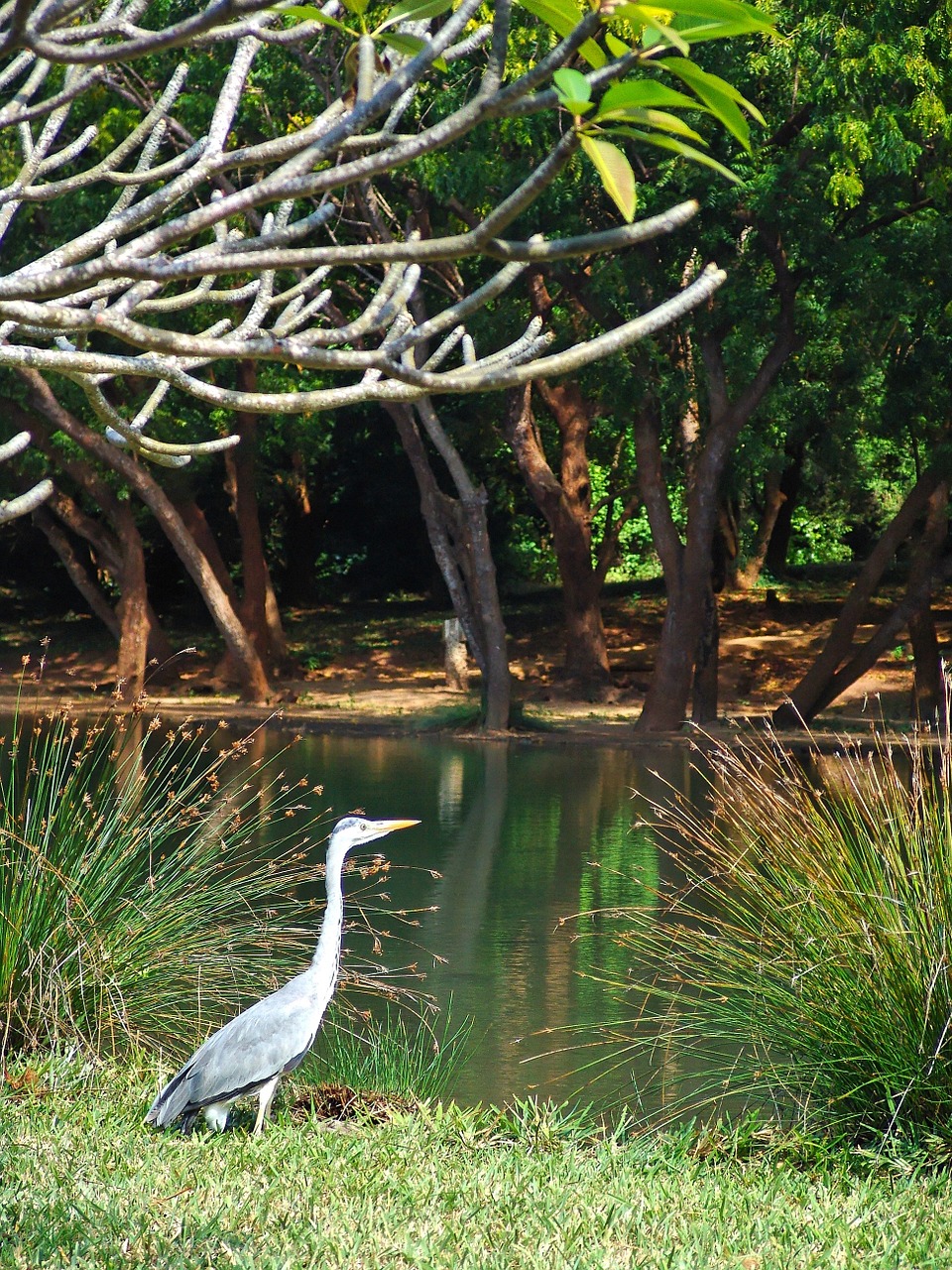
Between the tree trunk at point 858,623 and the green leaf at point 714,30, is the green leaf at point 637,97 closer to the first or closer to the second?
the green leaf at point 714,30

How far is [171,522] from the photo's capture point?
65.7 feet

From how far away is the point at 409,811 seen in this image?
12.3 m

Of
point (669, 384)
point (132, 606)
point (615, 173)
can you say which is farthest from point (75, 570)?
point (615, 173)

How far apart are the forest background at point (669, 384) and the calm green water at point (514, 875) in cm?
273

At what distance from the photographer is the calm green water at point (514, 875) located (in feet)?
20.3

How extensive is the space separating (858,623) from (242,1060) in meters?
14.7

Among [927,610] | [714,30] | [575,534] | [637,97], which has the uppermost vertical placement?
[575,534]

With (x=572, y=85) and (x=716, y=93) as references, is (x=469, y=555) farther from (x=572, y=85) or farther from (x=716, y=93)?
(x=572, y=85)

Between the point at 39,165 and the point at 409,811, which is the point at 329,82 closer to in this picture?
the point at 409,811

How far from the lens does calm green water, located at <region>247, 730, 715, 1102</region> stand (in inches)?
244

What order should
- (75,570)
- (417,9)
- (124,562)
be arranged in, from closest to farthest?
(417,9) < (124,562) < (75,570)

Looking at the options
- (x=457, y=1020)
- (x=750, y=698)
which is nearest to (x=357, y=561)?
(x=750, y=698)

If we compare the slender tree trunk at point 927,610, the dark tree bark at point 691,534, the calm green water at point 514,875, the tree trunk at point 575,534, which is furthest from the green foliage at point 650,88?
the tree trunk at point 575,534

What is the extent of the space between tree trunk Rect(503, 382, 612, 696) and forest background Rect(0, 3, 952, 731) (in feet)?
0.16
